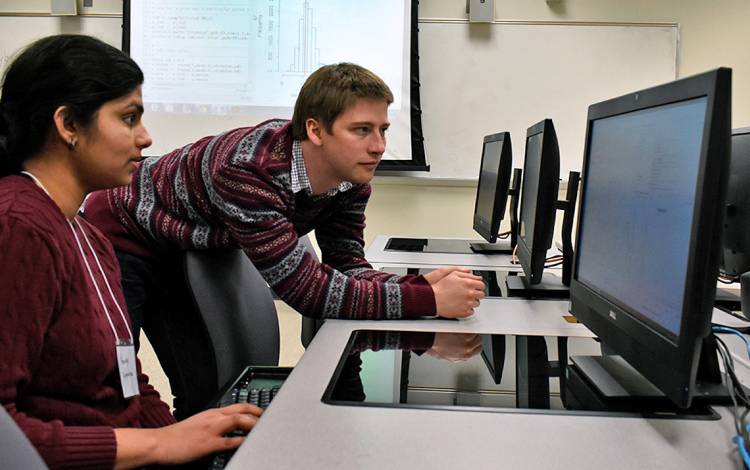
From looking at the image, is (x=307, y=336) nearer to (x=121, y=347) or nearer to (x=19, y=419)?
(x=121, y=347)

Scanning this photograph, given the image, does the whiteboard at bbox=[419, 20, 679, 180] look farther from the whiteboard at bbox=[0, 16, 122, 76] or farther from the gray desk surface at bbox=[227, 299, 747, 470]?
the gray desk surface at bbox=[227, 299, 747, 470]

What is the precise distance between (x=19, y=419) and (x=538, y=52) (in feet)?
10.3

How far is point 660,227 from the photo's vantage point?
0.75m

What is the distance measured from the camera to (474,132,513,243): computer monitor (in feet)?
6.79

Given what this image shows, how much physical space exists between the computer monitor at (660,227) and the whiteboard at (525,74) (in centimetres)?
239

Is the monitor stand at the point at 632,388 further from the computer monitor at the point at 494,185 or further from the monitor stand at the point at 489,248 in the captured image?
the monitor stand at the point at 489,248

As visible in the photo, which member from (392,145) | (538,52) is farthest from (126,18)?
(538,52)

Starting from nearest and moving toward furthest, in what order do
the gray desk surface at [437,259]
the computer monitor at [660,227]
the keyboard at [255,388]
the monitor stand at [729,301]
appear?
the computer monitor at [660,227], the keyboard at [255,388], the monitor stand at [729,301], the gray desk surface at [437,259]

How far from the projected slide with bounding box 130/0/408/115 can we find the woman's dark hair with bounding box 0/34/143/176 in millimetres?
2547

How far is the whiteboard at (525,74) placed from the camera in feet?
11.0

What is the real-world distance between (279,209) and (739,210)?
102 centimetres

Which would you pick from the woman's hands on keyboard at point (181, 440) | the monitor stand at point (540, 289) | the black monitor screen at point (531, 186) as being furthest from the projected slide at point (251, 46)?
the woman's hands on keyboard at point (181, 440)

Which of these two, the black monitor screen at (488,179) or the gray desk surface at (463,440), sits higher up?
the black monitor screen at (488,179)

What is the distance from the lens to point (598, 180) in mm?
1041
